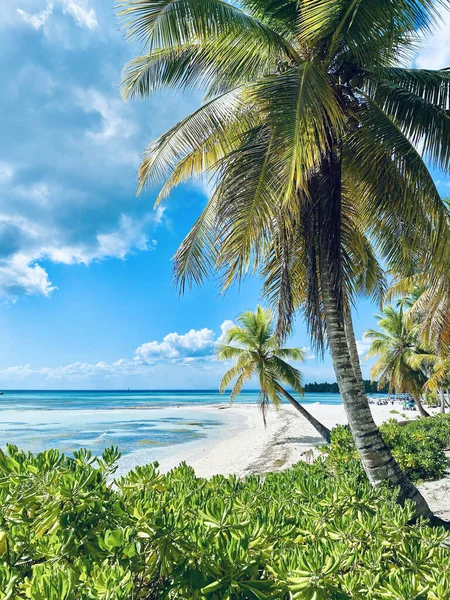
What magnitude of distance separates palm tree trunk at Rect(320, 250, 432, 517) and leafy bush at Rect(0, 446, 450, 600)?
8.84 ft

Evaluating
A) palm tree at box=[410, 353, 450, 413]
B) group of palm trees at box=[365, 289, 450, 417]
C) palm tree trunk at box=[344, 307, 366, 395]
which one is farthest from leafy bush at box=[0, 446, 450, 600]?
group of palm trees at box=[365, 289, 450, 417]

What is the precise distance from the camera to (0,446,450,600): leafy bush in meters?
1.39

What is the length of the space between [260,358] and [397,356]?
14520 mm

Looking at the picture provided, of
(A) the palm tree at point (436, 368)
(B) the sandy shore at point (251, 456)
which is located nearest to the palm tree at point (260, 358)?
(B) the sandy shore at point (251, 456)

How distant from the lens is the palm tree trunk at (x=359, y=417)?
472cm

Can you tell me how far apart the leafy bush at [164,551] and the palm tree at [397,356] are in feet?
81.0

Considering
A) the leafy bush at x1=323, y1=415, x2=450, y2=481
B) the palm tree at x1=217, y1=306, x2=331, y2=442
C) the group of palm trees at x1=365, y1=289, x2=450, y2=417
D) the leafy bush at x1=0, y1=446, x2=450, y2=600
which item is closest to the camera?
the leafy bush at x1=0, y1=446, x2=450, y2=600

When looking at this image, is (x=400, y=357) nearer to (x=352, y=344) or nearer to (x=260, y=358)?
(x=260, y=358)

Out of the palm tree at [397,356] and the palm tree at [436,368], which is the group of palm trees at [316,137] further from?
the palm tree at [397,356]

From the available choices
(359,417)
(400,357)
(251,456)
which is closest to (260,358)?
(251,456)

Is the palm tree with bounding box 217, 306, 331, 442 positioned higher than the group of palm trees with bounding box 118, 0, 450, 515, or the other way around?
the group of palm trees with bounding box 118, 0, 450, 515

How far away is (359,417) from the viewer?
16.0ft

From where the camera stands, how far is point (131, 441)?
20953 millimetres

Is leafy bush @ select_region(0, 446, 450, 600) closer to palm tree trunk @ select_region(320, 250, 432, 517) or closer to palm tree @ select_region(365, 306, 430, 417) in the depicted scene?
palm tree trunk @ select_region(320, 250, 432, 517)
